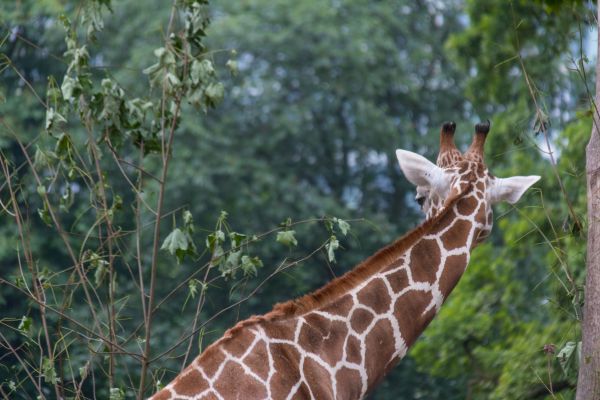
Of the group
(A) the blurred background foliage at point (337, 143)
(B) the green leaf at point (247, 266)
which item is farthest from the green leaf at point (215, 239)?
(A) the blurred background foliage at point (337, 143)

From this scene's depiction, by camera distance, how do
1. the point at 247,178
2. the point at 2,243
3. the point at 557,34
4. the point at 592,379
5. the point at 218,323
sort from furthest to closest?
the point at 247,178, the point at 218,323, the point at 2,243, the point at 557,34, the point at 592,379

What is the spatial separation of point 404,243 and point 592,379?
44.6 inches

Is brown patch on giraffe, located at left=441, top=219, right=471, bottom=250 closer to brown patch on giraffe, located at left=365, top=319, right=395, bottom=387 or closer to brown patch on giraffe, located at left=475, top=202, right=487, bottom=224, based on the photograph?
brown patch on giraffe, located at left=475, top=202, right=487, bottom=224

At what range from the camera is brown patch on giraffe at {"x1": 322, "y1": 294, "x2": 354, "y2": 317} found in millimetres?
5746

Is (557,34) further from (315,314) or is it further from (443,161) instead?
(315,314)

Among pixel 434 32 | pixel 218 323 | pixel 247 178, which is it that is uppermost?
pixel 434 32

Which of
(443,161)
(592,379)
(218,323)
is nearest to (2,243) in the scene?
(218,323)

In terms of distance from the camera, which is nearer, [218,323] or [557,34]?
[557,34]

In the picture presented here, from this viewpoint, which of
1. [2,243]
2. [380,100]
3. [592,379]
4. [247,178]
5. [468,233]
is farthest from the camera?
[380,100]

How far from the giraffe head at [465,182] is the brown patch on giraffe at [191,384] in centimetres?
167

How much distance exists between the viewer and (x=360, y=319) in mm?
5789

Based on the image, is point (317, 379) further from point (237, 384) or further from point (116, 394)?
point (116, 394)

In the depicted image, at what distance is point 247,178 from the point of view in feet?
74.2

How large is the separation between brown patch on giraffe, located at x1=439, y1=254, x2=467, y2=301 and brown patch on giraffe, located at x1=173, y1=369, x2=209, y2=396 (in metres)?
1.44
